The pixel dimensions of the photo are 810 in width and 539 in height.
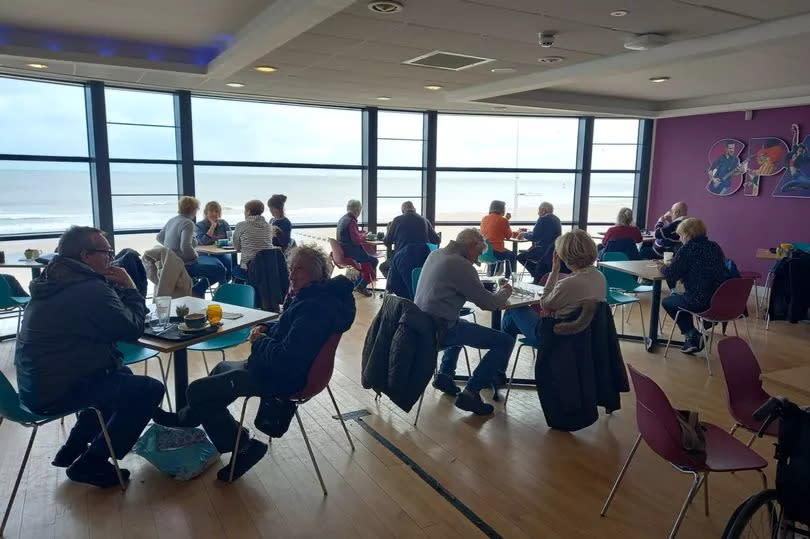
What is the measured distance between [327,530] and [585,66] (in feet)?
14.8

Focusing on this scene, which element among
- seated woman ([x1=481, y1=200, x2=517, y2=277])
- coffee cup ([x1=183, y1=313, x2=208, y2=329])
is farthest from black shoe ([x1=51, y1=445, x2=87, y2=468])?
seated woman ([x1=481, y1=200, x2=517, y2=277])

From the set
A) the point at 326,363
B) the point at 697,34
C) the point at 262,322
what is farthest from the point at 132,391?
the point at 697,34

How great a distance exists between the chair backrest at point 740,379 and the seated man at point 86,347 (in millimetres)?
2758

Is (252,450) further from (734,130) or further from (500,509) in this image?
(734,130)

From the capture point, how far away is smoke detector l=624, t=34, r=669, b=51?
166 inches

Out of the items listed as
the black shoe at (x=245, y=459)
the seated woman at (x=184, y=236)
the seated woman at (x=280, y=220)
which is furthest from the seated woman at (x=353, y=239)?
the black shoe at (x=245, y=459)

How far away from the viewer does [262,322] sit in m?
3.24

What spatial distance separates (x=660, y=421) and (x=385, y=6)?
8.90 feet

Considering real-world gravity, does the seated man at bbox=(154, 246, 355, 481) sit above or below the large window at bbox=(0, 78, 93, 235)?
below

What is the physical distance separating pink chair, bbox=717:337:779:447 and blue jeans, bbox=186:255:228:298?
4866mm

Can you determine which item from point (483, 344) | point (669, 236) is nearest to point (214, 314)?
point (483, 344)

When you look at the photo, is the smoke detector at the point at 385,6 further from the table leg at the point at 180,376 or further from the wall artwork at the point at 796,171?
the wall artwork at the point at 796,171

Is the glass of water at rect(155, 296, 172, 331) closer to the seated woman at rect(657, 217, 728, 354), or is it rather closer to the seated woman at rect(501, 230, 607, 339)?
the seated woman at rect(501, 230, 607, 339)

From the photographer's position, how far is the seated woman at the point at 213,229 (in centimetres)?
662
